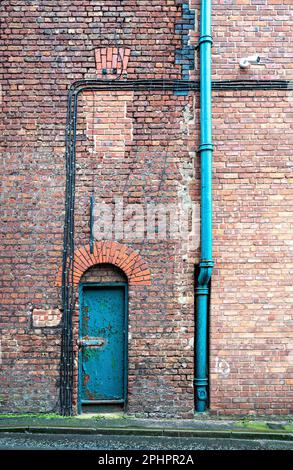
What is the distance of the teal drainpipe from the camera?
272 inches

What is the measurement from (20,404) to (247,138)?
4924 mm

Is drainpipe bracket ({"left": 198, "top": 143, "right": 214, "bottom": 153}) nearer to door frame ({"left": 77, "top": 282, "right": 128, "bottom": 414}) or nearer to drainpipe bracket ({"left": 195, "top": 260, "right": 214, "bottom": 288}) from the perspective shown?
drainpipe bracket ({"left": 195, "top": 260, "right": 214, "bottom": 288})

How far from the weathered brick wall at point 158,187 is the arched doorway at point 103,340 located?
0.83 ft

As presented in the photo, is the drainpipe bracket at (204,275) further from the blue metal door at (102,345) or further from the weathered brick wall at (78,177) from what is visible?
the blue metal door at (102,345)

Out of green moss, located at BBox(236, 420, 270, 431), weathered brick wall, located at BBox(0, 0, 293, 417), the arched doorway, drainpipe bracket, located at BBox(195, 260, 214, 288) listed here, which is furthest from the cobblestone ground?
drainpipe bracket, located at BBox(195, 260, 214, 288)

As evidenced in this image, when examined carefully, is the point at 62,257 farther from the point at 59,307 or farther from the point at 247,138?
the point at 247,138

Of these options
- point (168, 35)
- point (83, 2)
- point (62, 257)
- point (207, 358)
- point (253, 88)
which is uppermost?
point (83, 2)

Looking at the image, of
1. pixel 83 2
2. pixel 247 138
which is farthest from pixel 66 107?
pixel 247 138

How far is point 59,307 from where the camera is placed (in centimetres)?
699

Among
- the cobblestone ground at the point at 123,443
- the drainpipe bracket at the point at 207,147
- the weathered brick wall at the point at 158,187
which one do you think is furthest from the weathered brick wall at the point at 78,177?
the cobblestone ground at the point at 123,443

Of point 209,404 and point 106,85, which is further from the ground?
point 106,85

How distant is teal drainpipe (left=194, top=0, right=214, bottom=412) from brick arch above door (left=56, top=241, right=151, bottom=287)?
80 cm

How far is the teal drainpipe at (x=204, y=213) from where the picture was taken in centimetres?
690

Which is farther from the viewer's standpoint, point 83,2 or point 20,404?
point 83,2
